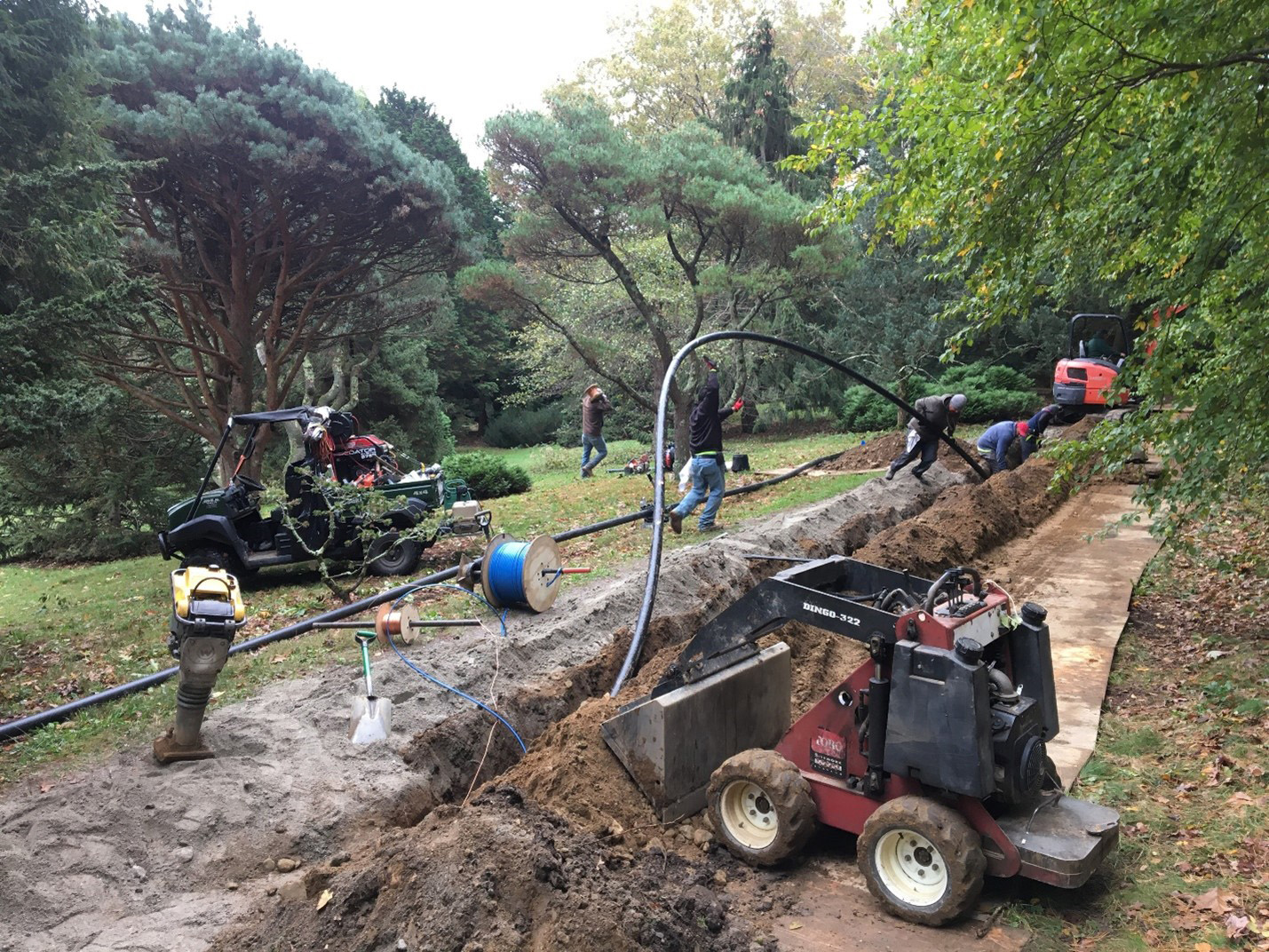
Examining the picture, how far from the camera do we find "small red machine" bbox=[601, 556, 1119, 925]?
150 inches

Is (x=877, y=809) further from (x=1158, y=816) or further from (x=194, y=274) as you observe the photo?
(x=194, y=274)

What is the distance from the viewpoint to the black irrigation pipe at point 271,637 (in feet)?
19.6

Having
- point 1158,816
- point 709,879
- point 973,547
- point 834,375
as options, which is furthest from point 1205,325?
point 834,375

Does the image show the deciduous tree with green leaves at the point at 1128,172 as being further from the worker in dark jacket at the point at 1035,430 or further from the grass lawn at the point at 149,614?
the worker in dark jacket at the point at 1035,430

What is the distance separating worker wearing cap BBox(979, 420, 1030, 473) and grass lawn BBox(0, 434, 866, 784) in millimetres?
2526

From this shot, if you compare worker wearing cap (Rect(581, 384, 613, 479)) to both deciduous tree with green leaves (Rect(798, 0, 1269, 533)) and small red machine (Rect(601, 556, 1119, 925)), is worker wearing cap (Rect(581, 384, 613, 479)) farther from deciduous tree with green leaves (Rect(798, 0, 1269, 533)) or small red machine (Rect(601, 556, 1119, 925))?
small red machine (Rect(601, 556, 1119, 925))

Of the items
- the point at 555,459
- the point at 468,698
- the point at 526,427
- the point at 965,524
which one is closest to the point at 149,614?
the point at 468,698

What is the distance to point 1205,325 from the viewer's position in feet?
21.2

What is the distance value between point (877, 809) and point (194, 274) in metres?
15.8

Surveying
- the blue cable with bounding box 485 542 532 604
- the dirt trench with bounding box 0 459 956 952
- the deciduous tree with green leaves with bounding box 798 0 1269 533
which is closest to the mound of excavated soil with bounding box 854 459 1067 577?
the deciduous tree with green leaves with bounding box 798 0 1269 533

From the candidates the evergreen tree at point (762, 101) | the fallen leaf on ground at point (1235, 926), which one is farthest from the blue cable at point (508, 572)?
the evergreen tree at point (762, 101)

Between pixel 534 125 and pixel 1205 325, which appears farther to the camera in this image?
pixel 534 125

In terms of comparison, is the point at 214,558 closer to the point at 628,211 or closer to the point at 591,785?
the point at 591,785

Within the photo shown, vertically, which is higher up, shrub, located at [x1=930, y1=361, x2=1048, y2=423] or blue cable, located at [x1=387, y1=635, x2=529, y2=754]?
shrub, located at [x1=930, y1=361, x2=1048, y2=423]
